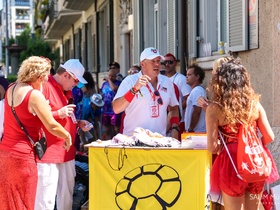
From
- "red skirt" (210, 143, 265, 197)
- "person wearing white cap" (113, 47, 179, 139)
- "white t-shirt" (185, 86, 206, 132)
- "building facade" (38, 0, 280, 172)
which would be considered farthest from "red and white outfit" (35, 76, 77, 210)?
"building facade" (38, 0, 280, 172)

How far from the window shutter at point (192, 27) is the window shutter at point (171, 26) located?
64cm

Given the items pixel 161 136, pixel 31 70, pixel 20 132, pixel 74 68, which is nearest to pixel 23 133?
pixel 20 132

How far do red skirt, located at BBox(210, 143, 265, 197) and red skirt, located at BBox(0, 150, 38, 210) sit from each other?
6.18 feet

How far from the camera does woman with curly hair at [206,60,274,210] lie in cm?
537

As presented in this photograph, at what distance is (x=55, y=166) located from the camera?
711cm

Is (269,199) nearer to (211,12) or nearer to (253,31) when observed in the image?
(253,31)

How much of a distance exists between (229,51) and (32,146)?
10.7 feet

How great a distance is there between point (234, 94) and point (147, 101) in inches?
78.7

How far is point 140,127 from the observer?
7172mm

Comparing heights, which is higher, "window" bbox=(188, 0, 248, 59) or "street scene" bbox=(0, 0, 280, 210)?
"window" bbox=(188, 0, 248, 59)

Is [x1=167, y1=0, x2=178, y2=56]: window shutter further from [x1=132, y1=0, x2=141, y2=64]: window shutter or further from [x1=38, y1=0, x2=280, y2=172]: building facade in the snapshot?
[x1=132, y1=0, x2=141, y2=64]: window shutter

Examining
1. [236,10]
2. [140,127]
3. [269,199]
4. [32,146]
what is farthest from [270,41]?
[32,146]

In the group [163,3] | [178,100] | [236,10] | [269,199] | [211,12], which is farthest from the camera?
[163,3]

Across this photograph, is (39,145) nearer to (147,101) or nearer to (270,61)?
(147,101)
